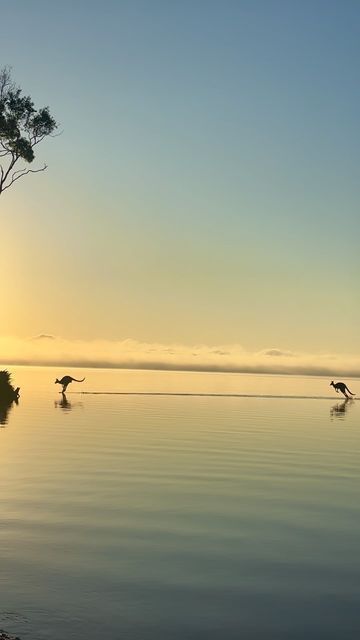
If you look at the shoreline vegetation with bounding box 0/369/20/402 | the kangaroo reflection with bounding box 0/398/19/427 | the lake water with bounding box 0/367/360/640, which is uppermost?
the shoreline vegetation with bounding box 0/369/20/402

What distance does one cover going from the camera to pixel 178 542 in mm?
13430

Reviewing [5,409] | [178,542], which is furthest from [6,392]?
[178,542]

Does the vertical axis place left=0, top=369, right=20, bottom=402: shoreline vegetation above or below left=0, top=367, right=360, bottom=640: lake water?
above

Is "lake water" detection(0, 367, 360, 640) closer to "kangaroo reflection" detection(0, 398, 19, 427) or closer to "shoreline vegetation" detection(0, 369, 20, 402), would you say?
"kangaroo reflection" detection(0, 398, 19, 427)

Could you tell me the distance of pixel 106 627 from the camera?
8805mm

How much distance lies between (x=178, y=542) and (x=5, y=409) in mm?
40623

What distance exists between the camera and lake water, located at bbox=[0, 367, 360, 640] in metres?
9.23

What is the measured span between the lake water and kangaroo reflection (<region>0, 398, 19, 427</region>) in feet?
35.9

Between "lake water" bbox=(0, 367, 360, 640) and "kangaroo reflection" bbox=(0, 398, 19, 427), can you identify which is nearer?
"lake water" bbox=(0, 367, 360, 640)

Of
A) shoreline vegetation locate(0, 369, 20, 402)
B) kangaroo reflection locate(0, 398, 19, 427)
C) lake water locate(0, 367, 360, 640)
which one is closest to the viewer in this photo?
lake water locate(0, 367, 360, 640)

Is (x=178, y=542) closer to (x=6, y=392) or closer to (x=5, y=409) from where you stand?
(x=5, y=409)

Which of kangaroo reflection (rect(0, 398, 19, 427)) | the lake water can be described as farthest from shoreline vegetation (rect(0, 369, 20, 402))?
the lake water

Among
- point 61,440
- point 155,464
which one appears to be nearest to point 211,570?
point 155,464

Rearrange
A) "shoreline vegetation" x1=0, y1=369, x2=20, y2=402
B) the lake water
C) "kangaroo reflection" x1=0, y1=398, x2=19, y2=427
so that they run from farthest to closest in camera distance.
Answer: "shoreline vegetation" x1=0, y1=369, x2=20, y2=402 → "kangaroo reflection" x1=0, y1=398, x2=19, y2=427 → the lake water
